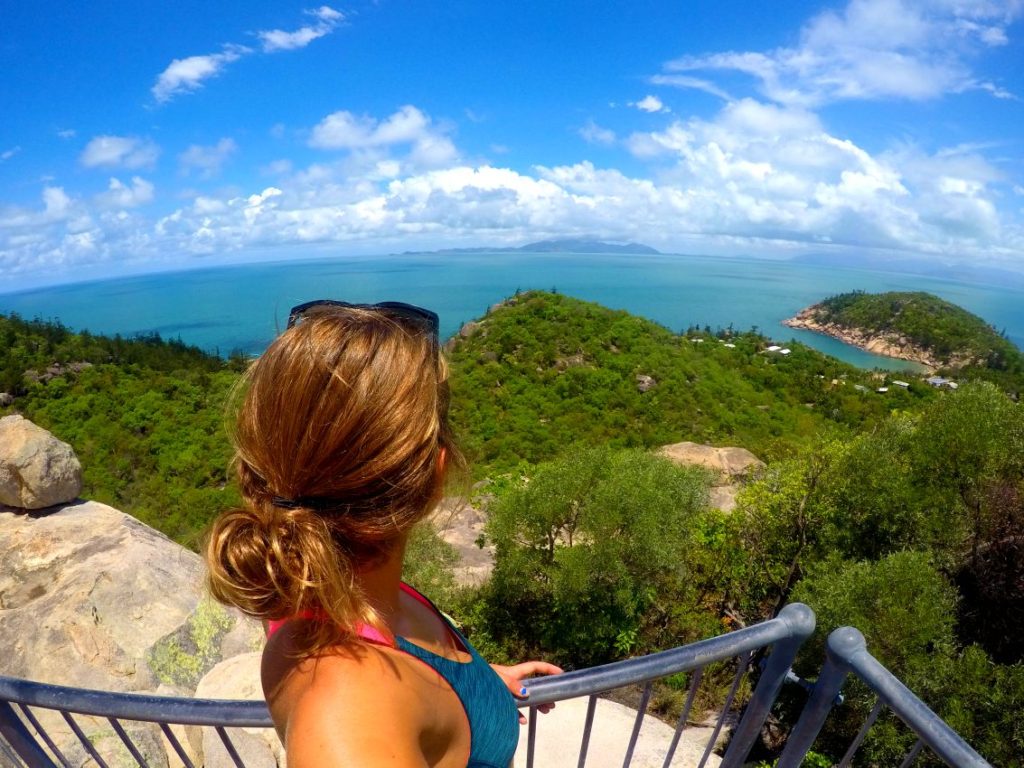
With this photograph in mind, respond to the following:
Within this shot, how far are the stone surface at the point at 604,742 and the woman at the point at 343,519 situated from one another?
6.96 metres

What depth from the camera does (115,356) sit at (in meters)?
A: 54.4

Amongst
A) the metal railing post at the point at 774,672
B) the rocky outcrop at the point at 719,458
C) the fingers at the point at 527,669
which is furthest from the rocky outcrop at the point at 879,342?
the fingers at the point at 527,669

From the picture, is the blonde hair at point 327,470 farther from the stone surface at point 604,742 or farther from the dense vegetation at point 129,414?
the dense vegetation at point 129,414

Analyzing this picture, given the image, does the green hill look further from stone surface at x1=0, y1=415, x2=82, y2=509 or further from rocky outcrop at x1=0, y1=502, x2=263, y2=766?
rocky outcrop at x1=0, y1=502, x2=263, y2=766

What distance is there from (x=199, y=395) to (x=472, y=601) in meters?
43.8

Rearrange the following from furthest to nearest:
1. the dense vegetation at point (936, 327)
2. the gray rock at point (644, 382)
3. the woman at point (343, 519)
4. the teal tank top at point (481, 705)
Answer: the dense vegetation at point (936, 327) < the gray rock at point (644, 382) < the teal tank top at point (481, 705) < the woman at point (343, 519)

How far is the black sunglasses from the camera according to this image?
5.11 ft

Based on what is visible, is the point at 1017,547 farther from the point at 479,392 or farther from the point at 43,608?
the point at 479,392

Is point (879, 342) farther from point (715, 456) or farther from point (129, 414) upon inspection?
point (129, 414)

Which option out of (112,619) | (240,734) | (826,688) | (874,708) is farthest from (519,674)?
(112,619)

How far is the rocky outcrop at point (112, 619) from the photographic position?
28.3ft

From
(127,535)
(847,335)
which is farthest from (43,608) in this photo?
(847,335)

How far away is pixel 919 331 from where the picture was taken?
A: 100 meters

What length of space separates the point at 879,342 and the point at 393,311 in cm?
12807
